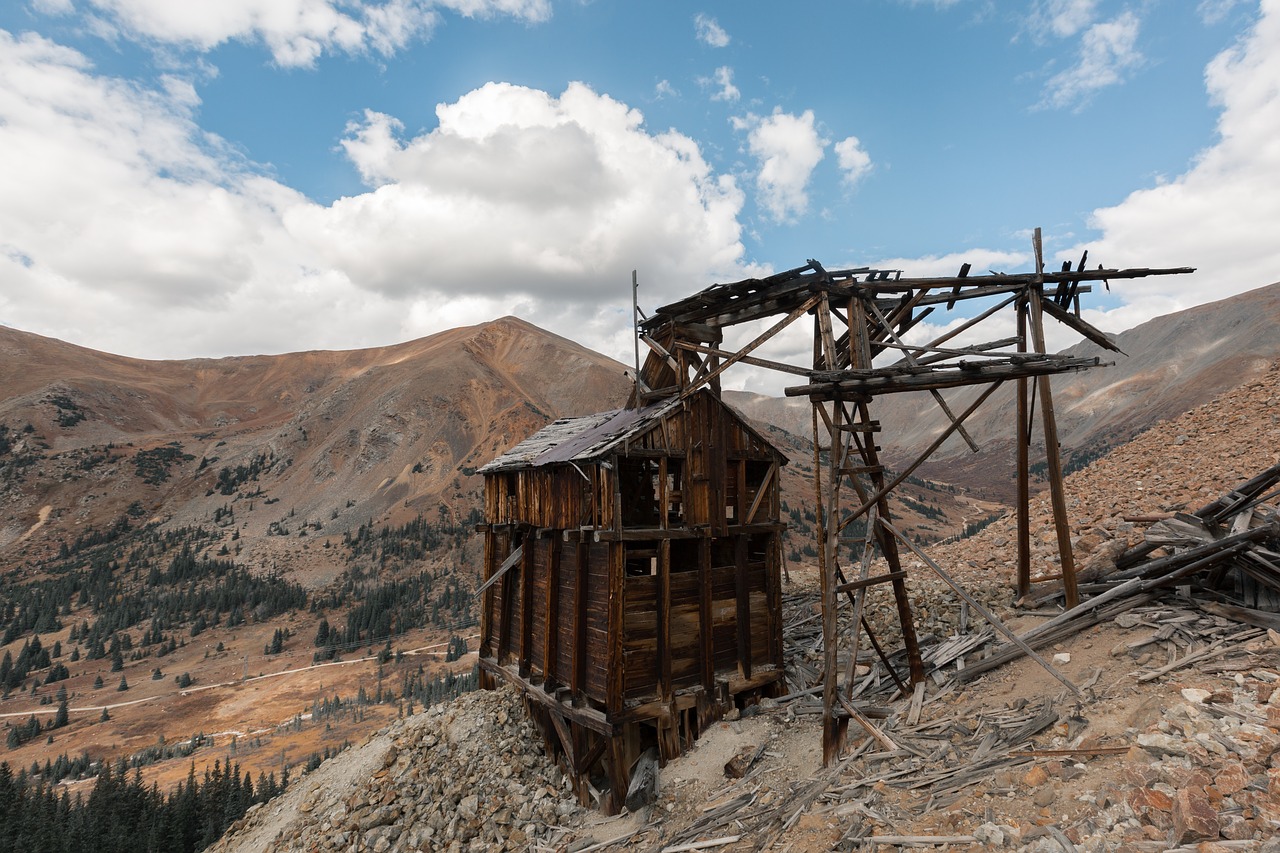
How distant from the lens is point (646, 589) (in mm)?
13391

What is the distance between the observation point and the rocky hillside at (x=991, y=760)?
568 cm

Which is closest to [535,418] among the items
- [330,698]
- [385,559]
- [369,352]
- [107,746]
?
[385,559]

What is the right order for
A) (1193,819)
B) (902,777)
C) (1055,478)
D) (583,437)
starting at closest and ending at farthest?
(1193,819) → (902,777) → (1055,478) → (583,437)

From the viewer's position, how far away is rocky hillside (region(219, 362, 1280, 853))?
568cm

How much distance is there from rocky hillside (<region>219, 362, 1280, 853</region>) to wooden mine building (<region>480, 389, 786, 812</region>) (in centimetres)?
111

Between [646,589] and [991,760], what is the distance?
7330 millimetres

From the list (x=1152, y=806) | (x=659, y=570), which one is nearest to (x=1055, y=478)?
(x=1152, y=806)

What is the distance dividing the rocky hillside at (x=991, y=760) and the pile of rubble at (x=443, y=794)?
0.18 feet

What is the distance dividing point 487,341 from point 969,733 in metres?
163

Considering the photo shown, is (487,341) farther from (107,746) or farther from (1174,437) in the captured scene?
(1174,437)

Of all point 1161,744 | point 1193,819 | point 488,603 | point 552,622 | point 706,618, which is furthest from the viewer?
point 488,603

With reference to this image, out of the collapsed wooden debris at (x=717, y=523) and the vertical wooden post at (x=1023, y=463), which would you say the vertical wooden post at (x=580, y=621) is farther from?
the vertical wooden post at (x=1023, y=463)

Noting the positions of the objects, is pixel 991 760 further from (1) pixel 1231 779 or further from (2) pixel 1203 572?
(2) pixel 1203 572

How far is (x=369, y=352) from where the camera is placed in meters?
189
